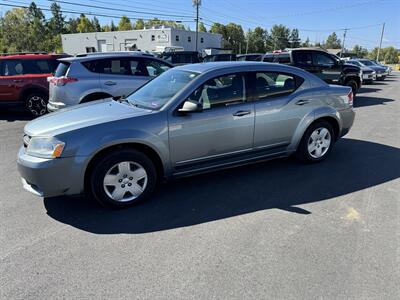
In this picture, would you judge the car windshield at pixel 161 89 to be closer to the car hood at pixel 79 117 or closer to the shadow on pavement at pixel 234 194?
the car hood at pixel 79 117

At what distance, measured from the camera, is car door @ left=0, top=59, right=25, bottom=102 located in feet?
29.0

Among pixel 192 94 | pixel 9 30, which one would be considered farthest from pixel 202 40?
pixel 192 94

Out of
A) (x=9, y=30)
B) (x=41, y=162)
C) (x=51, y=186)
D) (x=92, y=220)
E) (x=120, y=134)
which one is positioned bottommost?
(x=92, y=220)

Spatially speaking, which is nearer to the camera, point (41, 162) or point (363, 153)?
point (41, 162)

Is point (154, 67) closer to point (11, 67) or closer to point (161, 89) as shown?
point (161, 89)

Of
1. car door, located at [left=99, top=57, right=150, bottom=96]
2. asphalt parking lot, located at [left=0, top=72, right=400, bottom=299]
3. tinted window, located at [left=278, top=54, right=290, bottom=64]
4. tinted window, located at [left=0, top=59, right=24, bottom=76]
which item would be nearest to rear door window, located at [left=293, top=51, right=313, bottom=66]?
tinted window, located at [left=278, top=54, right=290, bottom=64]

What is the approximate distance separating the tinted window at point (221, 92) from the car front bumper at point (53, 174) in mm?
1604

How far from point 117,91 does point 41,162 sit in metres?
4.45

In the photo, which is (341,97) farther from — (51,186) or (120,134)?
(51,186)

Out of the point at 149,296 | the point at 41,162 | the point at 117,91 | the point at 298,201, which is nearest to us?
the point at 149,296

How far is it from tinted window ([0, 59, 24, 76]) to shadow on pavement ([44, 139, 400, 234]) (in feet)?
21.6

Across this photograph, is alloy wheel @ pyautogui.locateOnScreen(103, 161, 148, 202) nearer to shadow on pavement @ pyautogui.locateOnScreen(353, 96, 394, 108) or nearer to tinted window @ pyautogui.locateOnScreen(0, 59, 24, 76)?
tinted window @ pyautogui.locateOnScreen(0, 59, 24, 76)

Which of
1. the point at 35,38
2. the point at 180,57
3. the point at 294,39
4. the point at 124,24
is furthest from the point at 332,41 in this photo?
the point at 180,57

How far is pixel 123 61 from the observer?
308 inches
